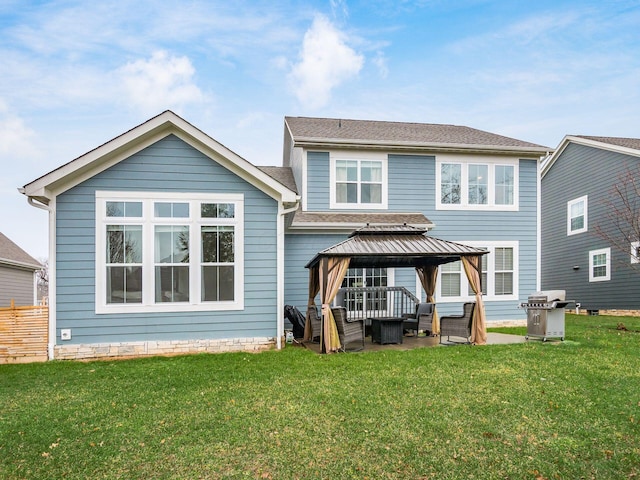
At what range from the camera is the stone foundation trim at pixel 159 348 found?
8.63 meters

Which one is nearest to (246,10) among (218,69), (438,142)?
(218,69)

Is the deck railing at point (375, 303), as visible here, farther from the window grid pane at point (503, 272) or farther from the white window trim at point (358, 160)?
the window grid pane at point (503, 272)

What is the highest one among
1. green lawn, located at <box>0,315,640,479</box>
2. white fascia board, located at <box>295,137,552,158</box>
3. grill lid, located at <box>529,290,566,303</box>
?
white fascia board, located at <box>295,137,552,158</box>

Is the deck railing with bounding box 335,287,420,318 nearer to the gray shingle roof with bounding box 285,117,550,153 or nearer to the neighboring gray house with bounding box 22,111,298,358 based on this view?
the neighboring gray house with bounding box 22,111,298,358

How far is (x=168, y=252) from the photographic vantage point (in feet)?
29.8

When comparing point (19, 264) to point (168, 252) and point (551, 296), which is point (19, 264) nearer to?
point (168, 252)

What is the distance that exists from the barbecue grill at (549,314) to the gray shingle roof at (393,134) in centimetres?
538

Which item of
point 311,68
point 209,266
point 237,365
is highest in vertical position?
point 311,68

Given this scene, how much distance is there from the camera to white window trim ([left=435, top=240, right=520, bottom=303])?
1314 centimetres

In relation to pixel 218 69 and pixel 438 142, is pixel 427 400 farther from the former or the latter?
pixel 218 69

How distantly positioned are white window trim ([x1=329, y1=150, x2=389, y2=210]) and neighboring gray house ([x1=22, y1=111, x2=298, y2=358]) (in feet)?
11.5

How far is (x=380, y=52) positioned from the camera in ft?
56.1

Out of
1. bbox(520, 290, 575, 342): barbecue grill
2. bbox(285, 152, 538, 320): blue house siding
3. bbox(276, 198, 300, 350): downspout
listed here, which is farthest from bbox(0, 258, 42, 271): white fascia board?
bbox(520, 290, 575, 342): barbecue grill

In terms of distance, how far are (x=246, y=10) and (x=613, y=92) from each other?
17.0m
